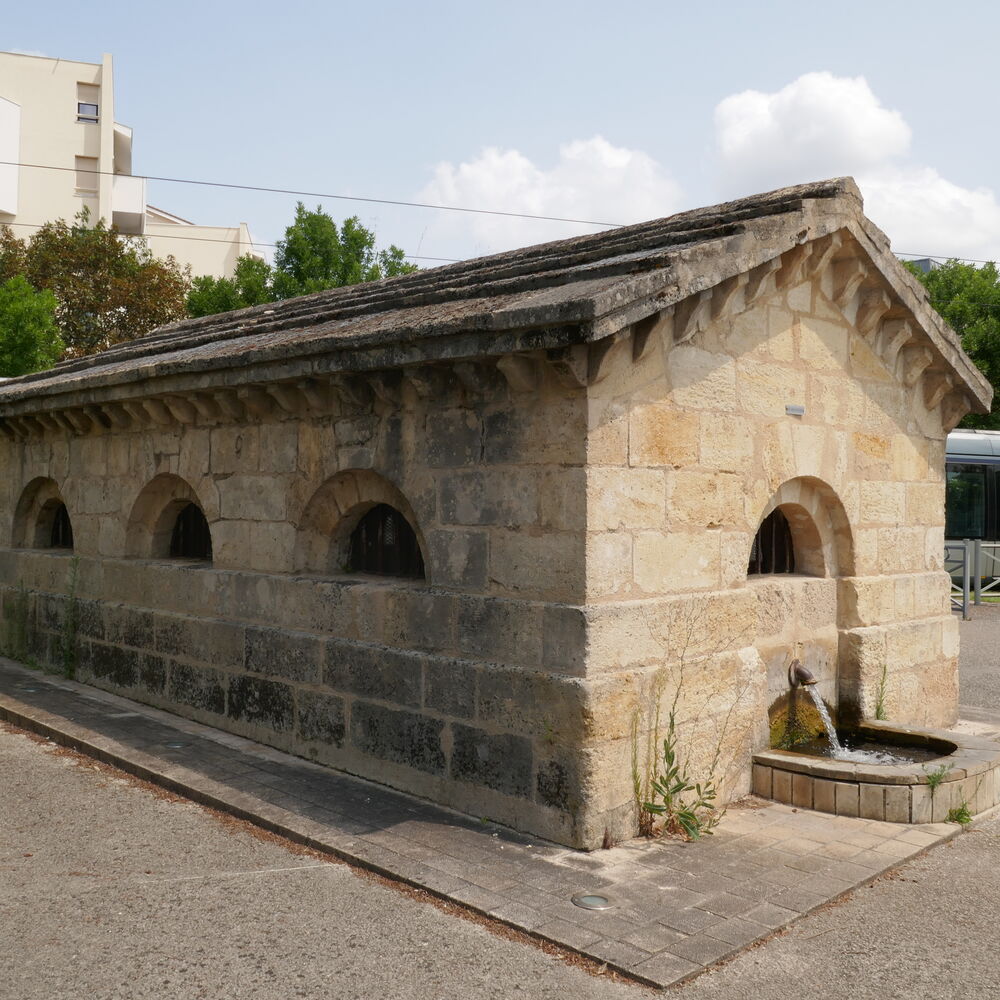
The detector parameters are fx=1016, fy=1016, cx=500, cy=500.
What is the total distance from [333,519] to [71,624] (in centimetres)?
390

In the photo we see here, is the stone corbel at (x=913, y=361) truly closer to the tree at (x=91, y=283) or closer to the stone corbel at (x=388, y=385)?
the stone corbel at (x=388, y=385)

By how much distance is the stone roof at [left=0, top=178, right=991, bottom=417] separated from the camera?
16.6 feet

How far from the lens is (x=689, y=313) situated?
18.3 feet

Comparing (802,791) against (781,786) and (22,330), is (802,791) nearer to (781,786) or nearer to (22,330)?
(781,786)

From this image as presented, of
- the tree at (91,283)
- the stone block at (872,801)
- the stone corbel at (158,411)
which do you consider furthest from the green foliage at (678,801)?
the tree at (91,283)

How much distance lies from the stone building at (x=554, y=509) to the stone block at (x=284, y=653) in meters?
0.03

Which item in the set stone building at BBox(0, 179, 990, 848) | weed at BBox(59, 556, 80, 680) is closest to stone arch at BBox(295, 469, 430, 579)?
stone building at BBox(0, 179, 990, 848)

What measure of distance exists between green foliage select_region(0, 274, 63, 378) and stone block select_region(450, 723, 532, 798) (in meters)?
19.6

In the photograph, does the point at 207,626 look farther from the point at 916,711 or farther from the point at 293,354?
the point at 916,711

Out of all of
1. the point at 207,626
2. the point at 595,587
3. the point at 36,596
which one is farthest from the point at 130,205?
the point at 595,587

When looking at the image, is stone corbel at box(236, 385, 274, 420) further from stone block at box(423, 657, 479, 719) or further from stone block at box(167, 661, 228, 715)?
stone block at box(423, 657, 479, 719)

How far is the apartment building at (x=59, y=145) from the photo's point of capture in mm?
42031

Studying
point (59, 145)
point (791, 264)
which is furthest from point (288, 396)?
point (59, 145)

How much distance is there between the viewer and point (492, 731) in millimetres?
5500
